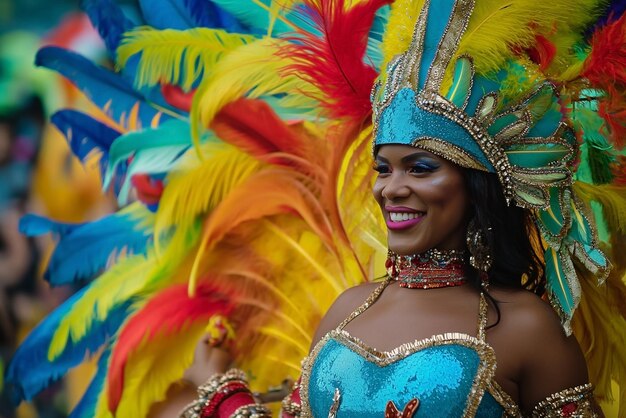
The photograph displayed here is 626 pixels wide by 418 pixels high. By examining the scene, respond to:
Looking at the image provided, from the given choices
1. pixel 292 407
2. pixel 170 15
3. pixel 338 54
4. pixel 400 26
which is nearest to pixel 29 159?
pixel 170 15

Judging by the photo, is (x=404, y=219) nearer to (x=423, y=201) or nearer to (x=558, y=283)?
(x=423, y=201)

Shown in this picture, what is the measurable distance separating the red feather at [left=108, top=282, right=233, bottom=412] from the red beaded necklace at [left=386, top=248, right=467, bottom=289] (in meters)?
0.94

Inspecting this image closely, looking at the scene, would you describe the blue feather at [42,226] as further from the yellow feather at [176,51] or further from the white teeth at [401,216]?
the white teeth at [401,216]

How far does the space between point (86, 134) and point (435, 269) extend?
60.6 inches

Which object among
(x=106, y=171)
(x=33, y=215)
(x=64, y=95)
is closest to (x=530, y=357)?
(x=106, y=171)

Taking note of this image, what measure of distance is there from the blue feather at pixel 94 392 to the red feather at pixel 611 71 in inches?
68.6

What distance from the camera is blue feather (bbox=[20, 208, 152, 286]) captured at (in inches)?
130

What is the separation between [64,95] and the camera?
399 cm

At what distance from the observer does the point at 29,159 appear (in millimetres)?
4066

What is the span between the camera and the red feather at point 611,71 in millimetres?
2320

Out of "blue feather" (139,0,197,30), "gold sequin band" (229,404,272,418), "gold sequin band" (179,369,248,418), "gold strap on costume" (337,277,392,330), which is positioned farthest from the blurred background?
"gold strap on costume" (337,277,392,330)

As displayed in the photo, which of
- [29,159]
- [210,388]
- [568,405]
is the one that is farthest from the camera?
[29,159]

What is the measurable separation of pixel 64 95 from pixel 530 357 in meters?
2.43

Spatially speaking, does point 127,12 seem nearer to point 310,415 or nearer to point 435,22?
point 435,22
